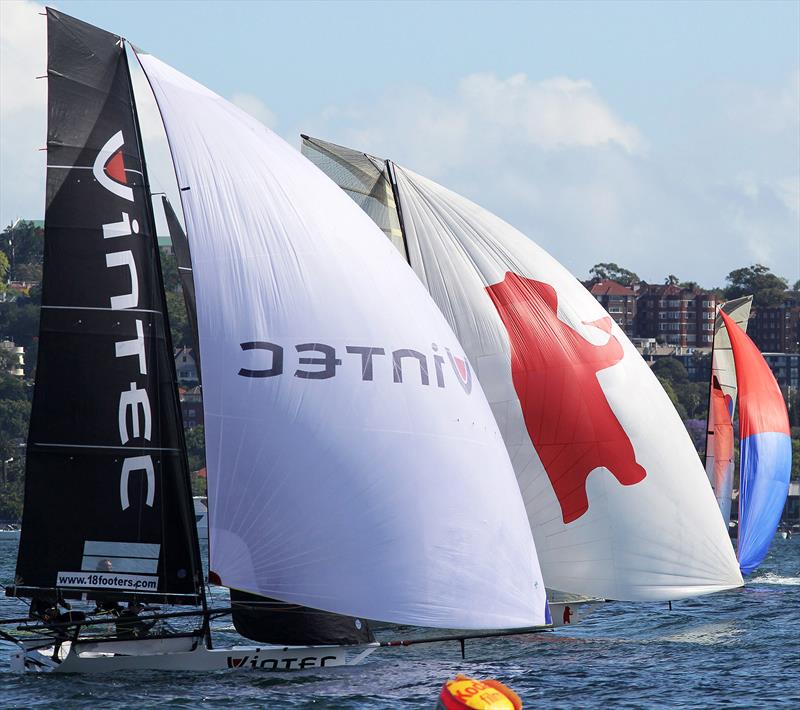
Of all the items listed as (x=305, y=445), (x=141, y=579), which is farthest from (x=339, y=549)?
(x=141, y=579)

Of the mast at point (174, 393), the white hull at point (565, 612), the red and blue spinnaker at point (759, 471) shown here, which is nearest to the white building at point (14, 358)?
the red and blue spinnaker at point (759, 471)

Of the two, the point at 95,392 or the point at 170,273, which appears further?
the point at 170,273

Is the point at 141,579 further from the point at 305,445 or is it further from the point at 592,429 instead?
the point at 592,429

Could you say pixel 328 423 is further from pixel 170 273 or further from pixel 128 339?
pixel 170 273

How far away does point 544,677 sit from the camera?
52.5ft

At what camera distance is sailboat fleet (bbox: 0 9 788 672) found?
44.8ft

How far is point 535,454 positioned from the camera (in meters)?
17.6

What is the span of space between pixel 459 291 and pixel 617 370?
6.07 feet

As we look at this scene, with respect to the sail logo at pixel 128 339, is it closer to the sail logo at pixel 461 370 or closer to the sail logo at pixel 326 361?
the sail logo at pixel 326 361

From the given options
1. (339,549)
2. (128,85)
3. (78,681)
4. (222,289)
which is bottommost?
(78,681)

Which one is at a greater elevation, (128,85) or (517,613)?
(128,85)

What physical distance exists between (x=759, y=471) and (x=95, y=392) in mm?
14940

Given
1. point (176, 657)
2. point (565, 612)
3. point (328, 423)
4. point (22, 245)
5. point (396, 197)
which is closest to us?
point (328, 423)

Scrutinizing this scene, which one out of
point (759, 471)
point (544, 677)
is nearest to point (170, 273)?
point (759, 471)
